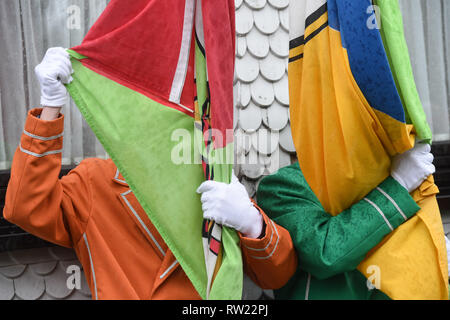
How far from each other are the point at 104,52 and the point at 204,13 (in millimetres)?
315

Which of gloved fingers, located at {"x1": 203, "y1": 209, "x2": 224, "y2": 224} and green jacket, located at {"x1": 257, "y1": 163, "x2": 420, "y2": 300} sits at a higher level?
gloved fingers, located at {"x1": 203, "y1": 209, "x2": 224, "y2": 224}

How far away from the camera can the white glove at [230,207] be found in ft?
5.01

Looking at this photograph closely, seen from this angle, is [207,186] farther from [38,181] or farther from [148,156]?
[38,181]

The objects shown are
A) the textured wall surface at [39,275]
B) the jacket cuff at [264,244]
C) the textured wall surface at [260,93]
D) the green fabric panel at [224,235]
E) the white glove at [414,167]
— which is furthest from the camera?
the textured wall surface at [260,93]

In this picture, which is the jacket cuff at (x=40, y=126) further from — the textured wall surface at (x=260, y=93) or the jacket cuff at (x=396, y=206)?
the jacket cuff at (x=396, y=206)

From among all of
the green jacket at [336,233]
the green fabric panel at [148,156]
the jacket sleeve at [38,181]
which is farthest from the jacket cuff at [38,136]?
the green jacket at [336,233]

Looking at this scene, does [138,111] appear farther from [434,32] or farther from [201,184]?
[434,32]

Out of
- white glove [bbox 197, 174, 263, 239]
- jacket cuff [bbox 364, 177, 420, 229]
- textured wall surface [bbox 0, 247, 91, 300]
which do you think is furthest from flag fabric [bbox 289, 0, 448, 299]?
textured wall surface [bbox 0, 247, 91, 300]

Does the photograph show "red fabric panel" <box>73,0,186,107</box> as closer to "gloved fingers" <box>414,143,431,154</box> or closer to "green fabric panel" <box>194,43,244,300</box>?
"green fabric panel" <box>194,43,244,300</box>

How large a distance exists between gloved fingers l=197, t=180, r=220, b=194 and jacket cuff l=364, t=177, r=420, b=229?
21.8 inches

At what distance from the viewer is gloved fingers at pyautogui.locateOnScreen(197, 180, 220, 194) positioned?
1.54m

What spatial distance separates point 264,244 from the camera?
64.3 inches

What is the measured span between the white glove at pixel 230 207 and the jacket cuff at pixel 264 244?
1.1 inches
